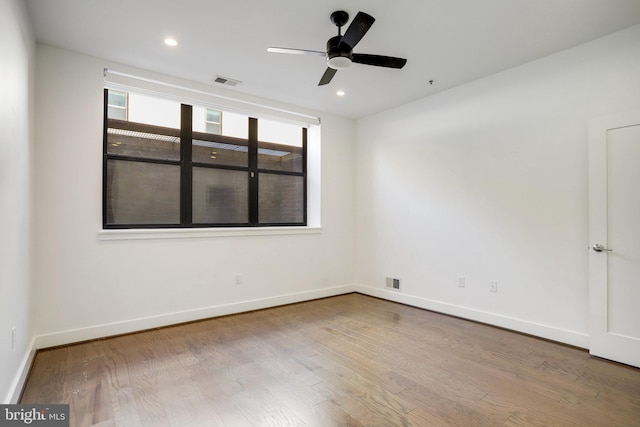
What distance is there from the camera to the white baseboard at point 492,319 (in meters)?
3.00

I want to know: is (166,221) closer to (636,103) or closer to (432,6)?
(432,6)

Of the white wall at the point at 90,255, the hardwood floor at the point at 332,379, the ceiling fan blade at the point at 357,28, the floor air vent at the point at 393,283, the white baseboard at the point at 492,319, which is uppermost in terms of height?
the ceiling fan blade at the point at 357,28

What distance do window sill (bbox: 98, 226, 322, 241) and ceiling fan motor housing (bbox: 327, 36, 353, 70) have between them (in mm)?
2418

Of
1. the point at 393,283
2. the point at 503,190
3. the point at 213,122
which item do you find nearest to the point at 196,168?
the point at 213,122

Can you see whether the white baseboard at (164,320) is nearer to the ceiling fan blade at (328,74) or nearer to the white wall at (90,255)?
the white wall at (90,255)

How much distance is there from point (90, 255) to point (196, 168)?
1.46 meters

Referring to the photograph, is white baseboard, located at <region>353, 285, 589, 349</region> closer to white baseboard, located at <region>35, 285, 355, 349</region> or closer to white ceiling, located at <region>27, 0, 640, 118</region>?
white baseboard, located at <region>35, 285, 355, 349</region>

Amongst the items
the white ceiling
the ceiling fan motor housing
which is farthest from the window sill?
the ceiling fan motor housing

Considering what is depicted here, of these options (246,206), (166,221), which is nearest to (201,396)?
(166,221)

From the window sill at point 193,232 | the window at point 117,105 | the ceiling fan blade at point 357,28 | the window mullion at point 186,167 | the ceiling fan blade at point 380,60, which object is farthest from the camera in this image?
the window mullion at point 186,167

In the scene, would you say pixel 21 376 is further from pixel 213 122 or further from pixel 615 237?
pixel 615 237

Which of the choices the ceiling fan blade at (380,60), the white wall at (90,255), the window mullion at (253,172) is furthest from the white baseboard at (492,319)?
the ceiling fan blade at (380,60)

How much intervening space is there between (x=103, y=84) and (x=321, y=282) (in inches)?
144

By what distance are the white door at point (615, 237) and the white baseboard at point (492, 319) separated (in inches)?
7.5
